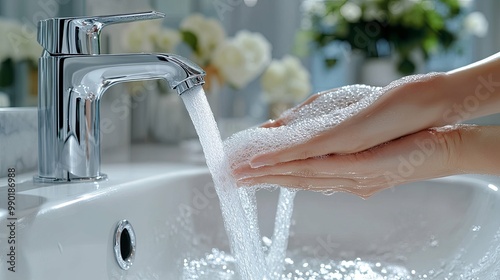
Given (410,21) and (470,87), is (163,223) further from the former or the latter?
(410,21)

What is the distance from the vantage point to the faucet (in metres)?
0.63

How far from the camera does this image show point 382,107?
1.75 ft

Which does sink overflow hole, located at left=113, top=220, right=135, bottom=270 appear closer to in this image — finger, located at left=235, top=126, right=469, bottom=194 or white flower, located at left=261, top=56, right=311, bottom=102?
finger, located at left=235, top=126, right=469, bottom=194

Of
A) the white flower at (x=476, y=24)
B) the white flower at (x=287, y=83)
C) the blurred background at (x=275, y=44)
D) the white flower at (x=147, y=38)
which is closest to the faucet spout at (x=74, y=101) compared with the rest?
the blurred background at (x=275, y=44)

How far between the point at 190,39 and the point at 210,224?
2.15 ft

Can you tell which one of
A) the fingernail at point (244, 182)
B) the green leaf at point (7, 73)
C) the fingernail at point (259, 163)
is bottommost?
the fingernail at point (244, 182)

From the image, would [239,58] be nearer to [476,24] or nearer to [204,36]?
[204,36]

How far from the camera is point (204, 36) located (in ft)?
4.53

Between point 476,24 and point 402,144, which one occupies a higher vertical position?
point 476,24

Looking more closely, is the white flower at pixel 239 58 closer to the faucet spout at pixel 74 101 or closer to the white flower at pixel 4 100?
the white flower at pixel 4 100

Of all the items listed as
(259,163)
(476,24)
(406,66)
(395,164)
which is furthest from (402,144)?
(476,24)

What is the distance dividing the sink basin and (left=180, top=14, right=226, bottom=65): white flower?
50cm

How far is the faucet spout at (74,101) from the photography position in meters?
0.65

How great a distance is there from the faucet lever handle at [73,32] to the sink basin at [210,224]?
145 mm
